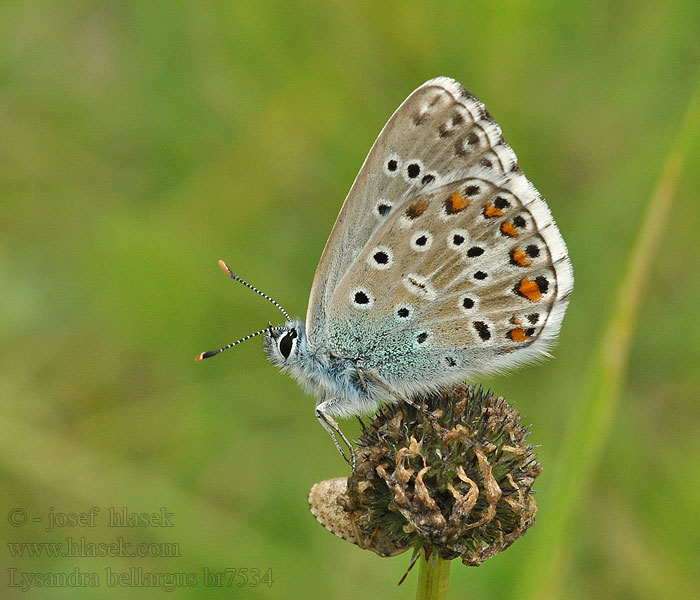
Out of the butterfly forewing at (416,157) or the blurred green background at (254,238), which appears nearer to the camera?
the butterfly forewing at (416,157)

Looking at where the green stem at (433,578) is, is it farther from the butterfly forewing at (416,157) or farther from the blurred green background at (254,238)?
the blurred green background at (254,238)

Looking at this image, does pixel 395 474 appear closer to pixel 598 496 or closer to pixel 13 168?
pixel 598 496

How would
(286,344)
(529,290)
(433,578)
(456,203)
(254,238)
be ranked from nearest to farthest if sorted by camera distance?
(433,578), (529,290), (456,203), (286,344), (254,238)

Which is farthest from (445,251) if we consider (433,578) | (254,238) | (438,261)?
(254,238)

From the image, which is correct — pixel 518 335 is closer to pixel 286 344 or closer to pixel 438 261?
pixel 438 261

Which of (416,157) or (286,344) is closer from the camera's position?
(416,157)

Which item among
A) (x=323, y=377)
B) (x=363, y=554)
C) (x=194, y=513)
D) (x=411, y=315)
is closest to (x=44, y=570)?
(x=194, y=513)

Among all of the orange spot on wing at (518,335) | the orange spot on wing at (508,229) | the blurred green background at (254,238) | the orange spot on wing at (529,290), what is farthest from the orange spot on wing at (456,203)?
the blurred green background at (254,238)
